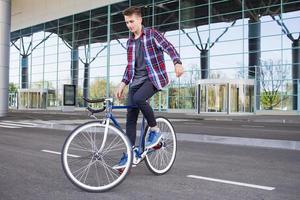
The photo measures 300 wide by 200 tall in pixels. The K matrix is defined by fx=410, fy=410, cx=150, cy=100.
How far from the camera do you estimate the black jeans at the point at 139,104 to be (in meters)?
4.76

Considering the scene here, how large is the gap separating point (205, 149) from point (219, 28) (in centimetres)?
2884

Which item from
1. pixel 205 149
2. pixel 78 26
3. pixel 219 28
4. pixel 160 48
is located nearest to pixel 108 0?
pixel 78 26

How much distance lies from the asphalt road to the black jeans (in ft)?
1.98

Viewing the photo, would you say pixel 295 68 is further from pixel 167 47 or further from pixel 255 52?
pixel 167 47

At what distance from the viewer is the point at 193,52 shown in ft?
122

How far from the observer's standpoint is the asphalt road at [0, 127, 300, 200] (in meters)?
4.15

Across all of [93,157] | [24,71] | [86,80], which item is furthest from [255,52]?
[24,71]

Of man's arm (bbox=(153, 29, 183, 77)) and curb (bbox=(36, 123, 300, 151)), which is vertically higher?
man's arm (bbox=(153, 29, 183, 77))

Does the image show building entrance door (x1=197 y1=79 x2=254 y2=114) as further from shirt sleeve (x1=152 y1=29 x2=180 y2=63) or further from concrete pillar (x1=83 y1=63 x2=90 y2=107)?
shirt sleeve (x1=152 y1=29 x2=180 y2=63)

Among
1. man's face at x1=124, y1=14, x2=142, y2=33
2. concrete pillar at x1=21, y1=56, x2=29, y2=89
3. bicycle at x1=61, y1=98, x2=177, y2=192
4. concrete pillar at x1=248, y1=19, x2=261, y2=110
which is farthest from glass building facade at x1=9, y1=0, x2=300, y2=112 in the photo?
bicycle at x1=61, y1=98, x2=177, y2=192

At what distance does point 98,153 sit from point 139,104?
0.75 metres

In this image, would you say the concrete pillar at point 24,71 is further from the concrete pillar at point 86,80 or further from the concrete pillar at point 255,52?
the concrete pillar at point 255,52

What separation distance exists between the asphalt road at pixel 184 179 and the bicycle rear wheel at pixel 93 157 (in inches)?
5.3

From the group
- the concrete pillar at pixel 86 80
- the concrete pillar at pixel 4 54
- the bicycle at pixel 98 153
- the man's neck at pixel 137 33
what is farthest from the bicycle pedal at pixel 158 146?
the concrete pillar at pixel 86 80
